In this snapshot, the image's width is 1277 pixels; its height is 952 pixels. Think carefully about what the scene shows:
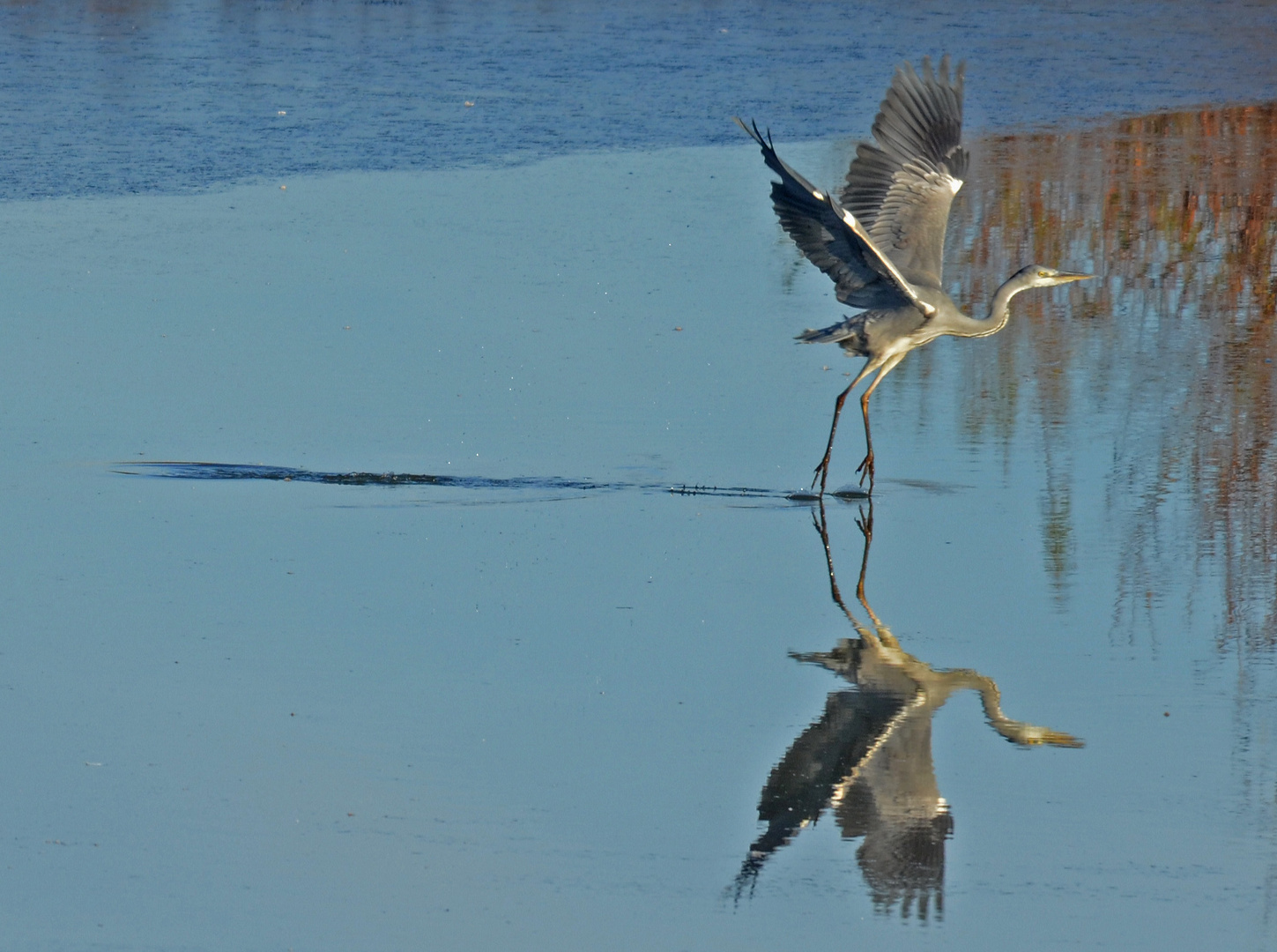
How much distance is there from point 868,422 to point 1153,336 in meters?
1.87

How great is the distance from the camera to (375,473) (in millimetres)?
6969

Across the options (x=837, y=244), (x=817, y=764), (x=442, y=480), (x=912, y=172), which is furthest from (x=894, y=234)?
(x=817, y=764)

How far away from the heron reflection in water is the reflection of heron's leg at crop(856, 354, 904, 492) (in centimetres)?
146

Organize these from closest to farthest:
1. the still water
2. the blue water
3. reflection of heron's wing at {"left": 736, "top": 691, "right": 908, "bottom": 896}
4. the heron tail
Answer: the still water, reflection of heron's wing at {"left": 736, "top": 691, "right": 908, "bottom": 896}, the heron tail, the blue water

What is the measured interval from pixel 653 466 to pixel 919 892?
3292 millimetres

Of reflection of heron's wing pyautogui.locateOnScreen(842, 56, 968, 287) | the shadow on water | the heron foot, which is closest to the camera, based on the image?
the shadow on water

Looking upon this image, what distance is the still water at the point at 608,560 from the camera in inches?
159

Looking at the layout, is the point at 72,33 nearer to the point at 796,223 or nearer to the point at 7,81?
the point at 7,81

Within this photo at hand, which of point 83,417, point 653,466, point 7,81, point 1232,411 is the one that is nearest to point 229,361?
point 83,417

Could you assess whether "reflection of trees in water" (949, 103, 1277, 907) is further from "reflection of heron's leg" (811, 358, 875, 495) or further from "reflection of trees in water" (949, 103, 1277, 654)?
"reflection of heron's leg" (811, 358, 875, 495)

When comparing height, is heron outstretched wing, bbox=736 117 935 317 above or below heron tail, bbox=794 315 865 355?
above

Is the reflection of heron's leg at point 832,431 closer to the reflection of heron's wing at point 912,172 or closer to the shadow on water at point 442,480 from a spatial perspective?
the shadow on water at point 442,480

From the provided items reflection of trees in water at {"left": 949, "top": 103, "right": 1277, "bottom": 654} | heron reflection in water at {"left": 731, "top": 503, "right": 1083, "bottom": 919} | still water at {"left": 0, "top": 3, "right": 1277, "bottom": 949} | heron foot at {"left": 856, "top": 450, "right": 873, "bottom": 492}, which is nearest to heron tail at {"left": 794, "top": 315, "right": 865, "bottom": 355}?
still water at {"left": 0, "top": 3, "right": 1277, "bottom": 949}

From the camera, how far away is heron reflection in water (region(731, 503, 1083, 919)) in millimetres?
4047
